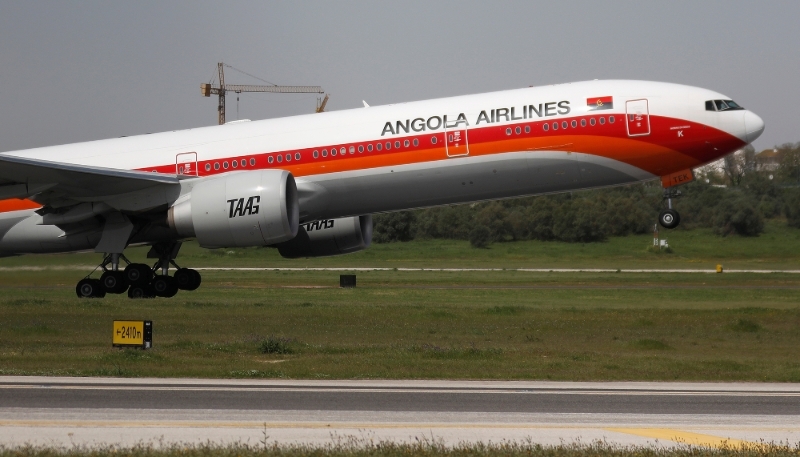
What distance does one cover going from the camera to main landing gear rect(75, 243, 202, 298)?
31.2 metres

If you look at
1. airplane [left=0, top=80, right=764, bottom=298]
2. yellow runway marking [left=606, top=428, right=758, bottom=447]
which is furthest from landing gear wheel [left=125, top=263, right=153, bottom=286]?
yellow runway marking [left=606, top=428, right=758, bottom=447]

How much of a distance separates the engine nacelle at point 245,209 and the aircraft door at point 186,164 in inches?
69.8

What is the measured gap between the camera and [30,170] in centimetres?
2752

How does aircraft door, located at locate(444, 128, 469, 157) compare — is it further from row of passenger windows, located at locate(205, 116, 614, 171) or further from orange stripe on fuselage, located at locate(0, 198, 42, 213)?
orange stripe on fuselage, located at locate(0, 198, 42, 213)

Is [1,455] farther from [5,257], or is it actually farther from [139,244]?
[5,257]

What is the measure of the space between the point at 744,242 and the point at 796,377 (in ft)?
181

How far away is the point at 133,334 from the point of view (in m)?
29.2

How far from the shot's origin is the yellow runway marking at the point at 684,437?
13.5 metres

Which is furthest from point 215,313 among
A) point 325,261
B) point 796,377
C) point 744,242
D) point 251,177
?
point 744,242

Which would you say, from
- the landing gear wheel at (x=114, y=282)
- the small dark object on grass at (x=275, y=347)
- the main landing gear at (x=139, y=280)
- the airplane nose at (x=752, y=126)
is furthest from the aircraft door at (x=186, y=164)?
the airplane nose at (x=752, y=126)

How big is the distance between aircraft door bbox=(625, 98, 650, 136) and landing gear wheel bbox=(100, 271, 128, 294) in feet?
52.5

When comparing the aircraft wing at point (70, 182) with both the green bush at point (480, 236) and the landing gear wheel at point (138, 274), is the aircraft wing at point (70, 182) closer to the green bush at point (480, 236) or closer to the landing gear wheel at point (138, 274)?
the landing gear wheel at point (138, 274)

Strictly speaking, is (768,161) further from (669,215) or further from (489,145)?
(489,145)

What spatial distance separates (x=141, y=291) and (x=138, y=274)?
1.91 ft
